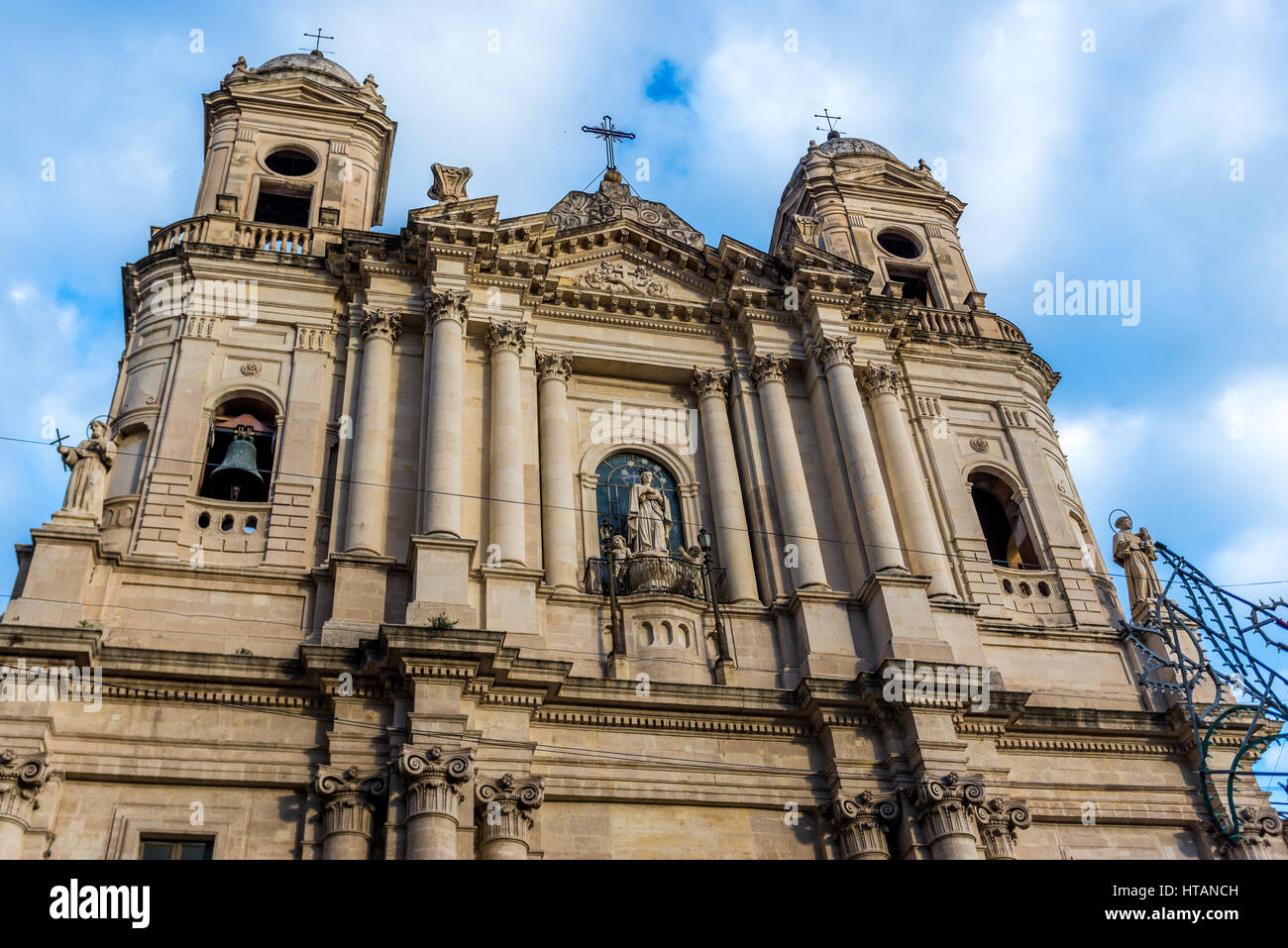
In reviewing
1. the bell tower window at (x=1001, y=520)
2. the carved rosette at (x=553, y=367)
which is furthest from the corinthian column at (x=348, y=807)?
the bell tower window at (x=1001, y=520)

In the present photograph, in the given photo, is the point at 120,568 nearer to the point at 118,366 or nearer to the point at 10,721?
the point at 10,721

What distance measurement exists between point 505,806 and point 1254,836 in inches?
396

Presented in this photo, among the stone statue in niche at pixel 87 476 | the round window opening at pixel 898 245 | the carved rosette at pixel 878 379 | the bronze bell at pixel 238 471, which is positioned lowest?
the stone statue in niche at pixel 87 476

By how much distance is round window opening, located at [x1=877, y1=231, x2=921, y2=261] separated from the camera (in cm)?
2694

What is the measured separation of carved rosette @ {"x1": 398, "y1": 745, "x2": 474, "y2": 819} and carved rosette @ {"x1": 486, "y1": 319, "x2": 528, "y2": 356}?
7.60 meters

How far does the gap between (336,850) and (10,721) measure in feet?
12.6

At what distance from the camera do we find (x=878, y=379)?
2134 cm

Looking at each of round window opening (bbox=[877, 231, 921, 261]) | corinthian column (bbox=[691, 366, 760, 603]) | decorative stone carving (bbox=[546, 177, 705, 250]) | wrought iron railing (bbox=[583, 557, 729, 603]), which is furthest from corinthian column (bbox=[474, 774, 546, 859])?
round window opening (bbox=[877, 231, 921, 261])

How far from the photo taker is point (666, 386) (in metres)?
21.6

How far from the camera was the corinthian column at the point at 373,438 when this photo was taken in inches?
670

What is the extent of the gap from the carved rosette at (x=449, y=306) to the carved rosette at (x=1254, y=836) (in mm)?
13154

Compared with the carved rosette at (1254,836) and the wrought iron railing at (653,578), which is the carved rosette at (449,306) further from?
the carved rosette at (1254,836)

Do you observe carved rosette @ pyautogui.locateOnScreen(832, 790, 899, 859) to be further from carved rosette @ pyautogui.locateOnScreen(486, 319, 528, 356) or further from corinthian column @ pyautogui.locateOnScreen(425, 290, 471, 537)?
carved rosette @ pyautogui.locateOnScreen(486, 319, 528, 356)

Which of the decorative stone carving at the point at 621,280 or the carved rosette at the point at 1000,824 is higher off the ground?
the decorative stone carving at the point at 621,280
